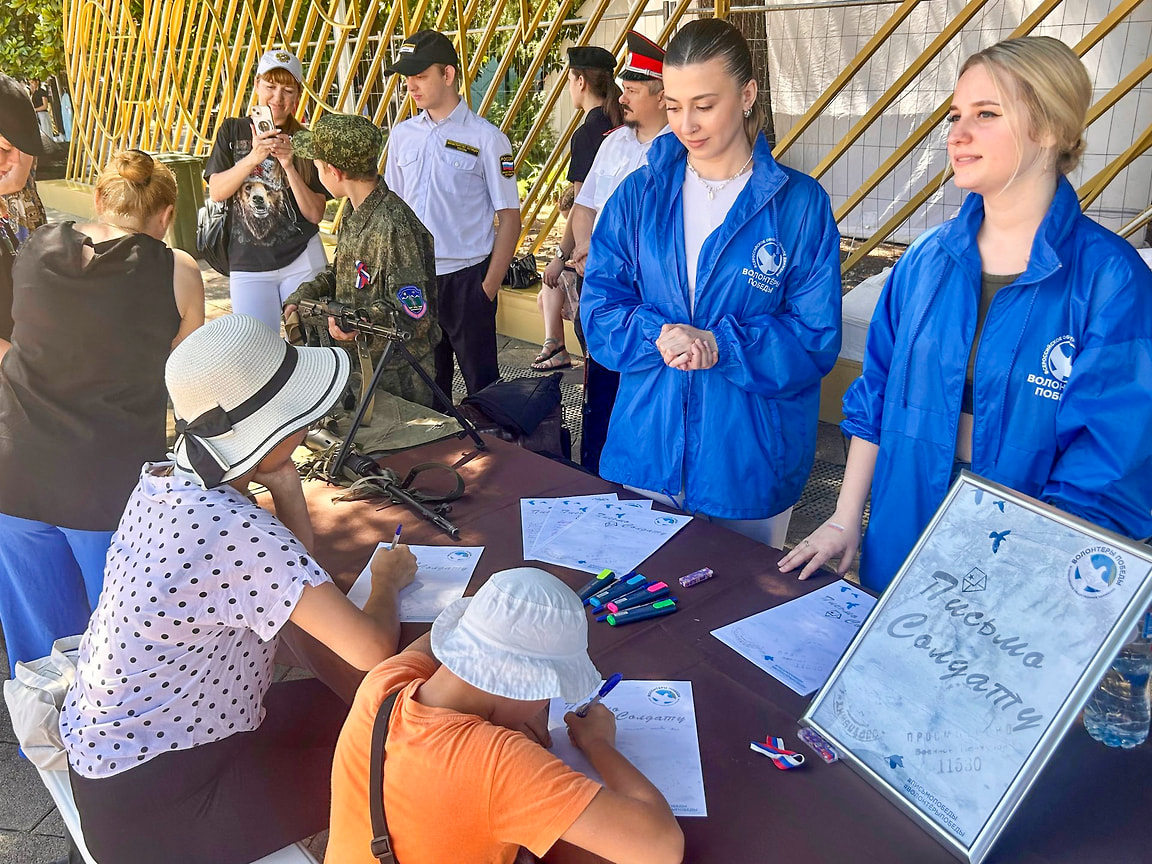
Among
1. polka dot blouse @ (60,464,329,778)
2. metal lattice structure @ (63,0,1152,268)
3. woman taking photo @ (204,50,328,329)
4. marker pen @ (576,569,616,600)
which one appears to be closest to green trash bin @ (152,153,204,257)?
metal lattice structure @ (63,0,1152,268)

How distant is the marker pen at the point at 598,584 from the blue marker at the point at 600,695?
263 mm

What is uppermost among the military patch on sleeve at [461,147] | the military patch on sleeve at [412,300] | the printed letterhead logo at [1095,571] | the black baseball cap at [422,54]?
the black baseball cap at [422,54]

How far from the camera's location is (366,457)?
246cm

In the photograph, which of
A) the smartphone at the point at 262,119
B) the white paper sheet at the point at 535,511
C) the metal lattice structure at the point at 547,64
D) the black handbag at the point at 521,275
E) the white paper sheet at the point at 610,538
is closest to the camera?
the white paper sheet at the point at 610,538

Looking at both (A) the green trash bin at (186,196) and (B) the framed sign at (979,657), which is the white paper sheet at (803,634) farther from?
(A) the green trash bin at (186,196)

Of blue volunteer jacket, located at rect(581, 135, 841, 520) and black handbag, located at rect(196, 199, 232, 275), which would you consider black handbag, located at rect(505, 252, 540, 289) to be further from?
blue volunteer jacket, located at rect(581, 135, 841, 520)

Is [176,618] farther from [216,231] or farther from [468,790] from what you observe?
[216,231]

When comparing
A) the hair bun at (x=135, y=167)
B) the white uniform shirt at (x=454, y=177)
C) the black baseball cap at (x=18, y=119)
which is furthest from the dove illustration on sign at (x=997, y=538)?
the white uniform shirt at (x=454, y=177)

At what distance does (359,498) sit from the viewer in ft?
7.78

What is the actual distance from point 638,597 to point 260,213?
283 cm

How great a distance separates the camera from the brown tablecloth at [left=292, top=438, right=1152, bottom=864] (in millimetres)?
1235

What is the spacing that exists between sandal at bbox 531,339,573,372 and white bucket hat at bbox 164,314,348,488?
159 inches

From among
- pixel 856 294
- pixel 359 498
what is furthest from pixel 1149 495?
pixel 856 294

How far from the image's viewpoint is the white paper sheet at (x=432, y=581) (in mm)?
1867
